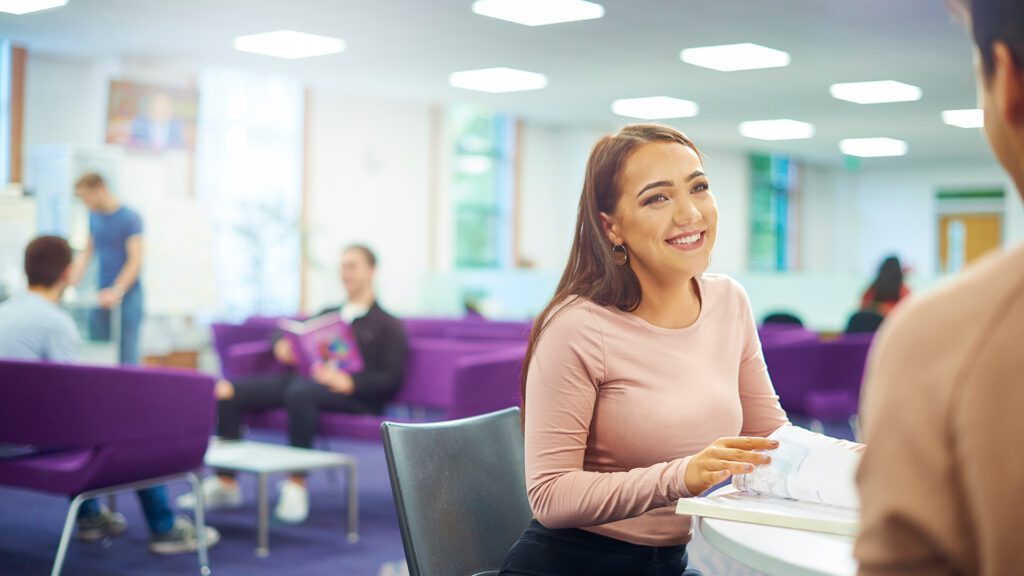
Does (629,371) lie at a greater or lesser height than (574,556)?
greater

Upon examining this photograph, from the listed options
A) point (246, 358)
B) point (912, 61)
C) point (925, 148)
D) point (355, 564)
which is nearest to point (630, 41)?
point (912, 61)

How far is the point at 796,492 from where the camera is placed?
1.46 metres

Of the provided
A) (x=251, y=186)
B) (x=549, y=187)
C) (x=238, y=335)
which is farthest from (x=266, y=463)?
(x=549, y=187)

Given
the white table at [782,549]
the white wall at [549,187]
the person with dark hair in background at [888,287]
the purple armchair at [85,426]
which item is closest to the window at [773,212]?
the white wall at [549,187]

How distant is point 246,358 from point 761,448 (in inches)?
214

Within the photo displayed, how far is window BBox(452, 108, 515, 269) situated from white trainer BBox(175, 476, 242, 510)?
8.63 meters

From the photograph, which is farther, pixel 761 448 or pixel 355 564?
pixel 355 564

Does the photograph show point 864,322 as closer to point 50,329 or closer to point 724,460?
point 50,329

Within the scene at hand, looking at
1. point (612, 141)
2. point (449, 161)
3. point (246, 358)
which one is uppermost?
point (449, 161)

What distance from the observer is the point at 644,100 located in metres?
12.5

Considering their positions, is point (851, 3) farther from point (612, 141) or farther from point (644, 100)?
point (612, 141)

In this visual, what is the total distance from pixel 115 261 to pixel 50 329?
3.59m

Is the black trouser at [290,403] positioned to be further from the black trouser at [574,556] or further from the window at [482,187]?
the window at [482,187]

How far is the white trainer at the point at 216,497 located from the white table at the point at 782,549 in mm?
4342
